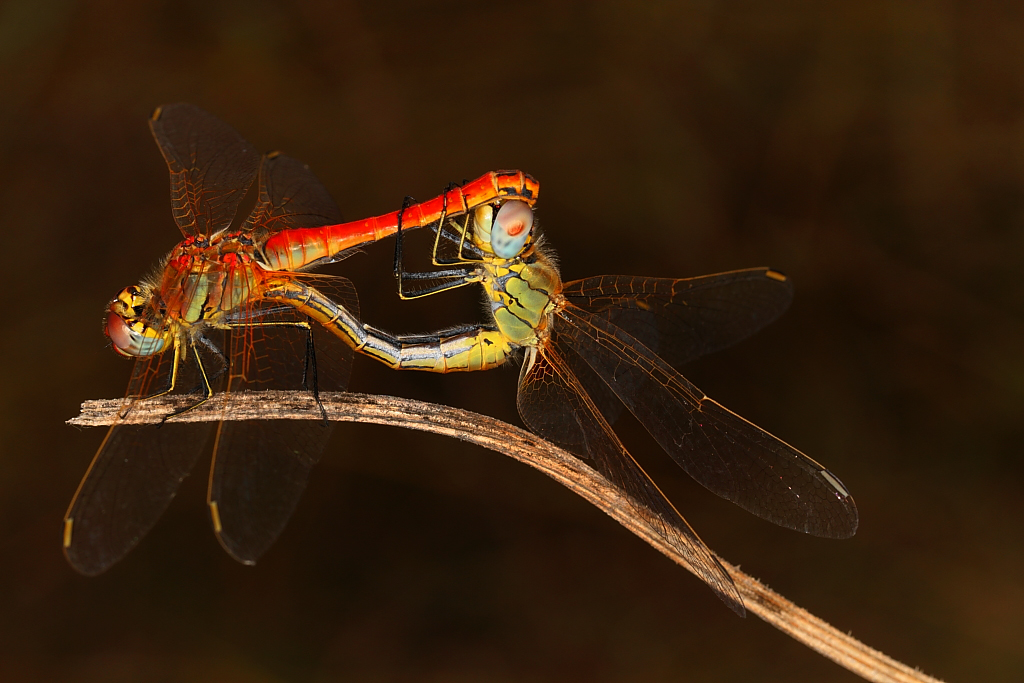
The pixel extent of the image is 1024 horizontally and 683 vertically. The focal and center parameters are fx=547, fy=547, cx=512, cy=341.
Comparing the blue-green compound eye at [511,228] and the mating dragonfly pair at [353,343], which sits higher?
the blue-green compound eye at [511,228]

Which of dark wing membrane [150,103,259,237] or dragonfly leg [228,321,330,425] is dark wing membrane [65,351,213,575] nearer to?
dragonfly leg [228,321,330,425]

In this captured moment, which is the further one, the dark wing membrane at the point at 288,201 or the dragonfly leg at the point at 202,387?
the dark wing membrane at the point at 288,201

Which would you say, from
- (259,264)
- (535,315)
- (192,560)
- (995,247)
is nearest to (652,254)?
(535,315)

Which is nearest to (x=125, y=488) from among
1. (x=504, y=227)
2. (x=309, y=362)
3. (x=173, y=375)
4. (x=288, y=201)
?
(x=173, y=375)

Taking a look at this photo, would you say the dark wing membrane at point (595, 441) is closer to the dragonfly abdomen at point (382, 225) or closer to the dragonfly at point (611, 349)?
the dragonfly at point (611, 349)

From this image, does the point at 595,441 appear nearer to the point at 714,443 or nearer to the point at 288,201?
the point at 714,443

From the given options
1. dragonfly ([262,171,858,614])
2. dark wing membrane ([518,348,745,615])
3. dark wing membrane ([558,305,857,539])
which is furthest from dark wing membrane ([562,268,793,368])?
dark wing membrane ([518,348,745,615])

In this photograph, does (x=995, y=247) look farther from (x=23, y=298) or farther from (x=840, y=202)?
(x=23, y=298)

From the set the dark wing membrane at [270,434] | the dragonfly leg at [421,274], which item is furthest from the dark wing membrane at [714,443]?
the dark wing membrane at [270,434]
